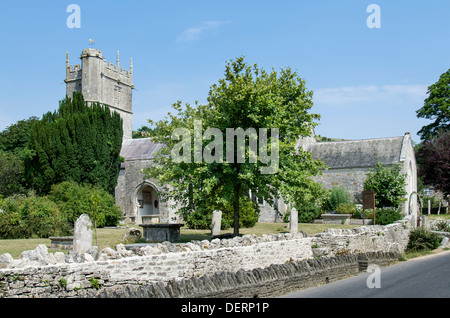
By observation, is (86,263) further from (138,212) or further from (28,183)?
(138,212)

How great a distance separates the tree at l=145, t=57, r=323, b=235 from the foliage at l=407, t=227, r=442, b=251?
285 inches

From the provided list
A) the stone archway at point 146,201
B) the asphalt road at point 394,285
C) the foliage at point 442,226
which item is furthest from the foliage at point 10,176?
the foliage at point 442,226

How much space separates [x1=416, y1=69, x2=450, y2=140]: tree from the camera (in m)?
39.5

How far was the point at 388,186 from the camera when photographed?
28.0 meters

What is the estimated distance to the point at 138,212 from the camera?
110ft

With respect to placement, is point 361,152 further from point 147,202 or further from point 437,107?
point 147,202

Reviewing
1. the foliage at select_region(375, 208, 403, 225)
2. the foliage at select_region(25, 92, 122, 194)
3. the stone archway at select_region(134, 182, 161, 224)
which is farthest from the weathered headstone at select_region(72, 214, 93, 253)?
the stone archway at select_region(134, 182, 161, 224)

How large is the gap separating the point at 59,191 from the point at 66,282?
57.6 ft

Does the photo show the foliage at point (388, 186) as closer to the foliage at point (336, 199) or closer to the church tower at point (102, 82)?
the foliage at point (336, 199)

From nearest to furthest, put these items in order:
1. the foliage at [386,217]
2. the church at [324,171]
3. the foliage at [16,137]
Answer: the foliage at [386,217] → the church at [324,171] → the foliage at [16,137]

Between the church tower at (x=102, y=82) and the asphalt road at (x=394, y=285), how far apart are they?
33.2 metres

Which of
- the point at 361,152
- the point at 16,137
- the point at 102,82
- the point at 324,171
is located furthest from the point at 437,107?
the point at 16,137

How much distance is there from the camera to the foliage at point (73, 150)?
27.9 m

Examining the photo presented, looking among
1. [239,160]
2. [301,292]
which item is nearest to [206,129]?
[239,160]
